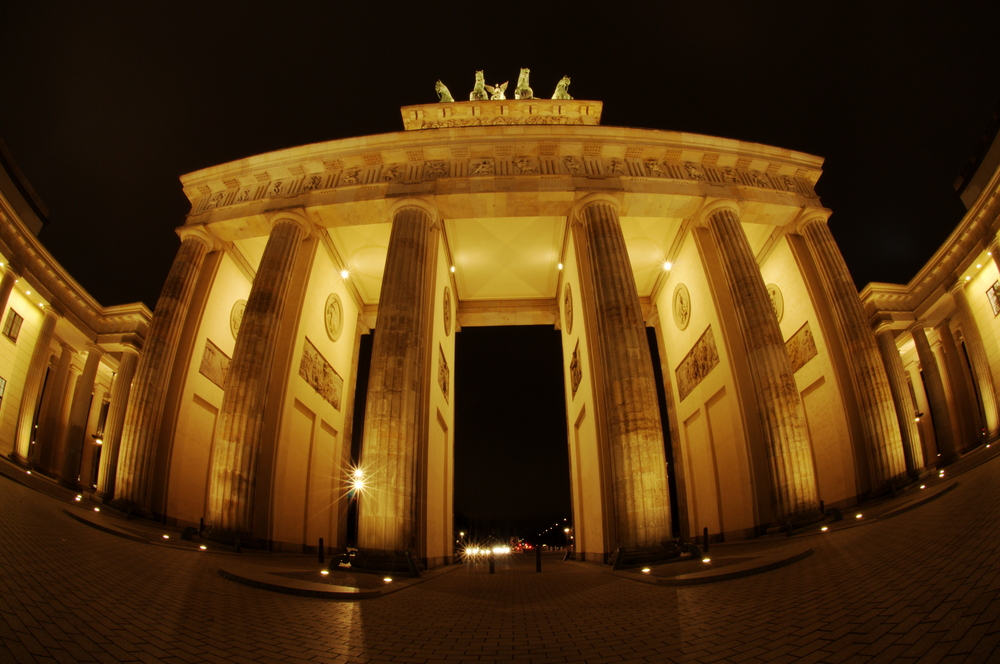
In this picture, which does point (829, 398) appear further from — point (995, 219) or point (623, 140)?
point (995, 219)

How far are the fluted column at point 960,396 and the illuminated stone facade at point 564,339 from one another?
10549mm

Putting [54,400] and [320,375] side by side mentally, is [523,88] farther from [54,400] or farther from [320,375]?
[54,400]

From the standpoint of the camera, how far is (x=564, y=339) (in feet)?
67.7

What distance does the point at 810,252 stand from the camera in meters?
16.1

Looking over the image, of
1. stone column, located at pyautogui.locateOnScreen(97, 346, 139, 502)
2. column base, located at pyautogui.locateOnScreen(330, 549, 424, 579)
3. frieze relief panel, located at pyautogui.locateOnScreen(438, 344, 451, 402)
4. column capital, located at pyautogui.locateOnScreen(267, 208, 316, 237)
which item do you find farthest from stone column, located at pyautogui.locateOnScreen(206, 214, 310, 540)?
frieze relief panel, located at pyautogui.locateOnScreen(438, 344, 451, 402)

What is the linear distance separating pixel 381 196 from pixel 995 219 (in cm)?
2567

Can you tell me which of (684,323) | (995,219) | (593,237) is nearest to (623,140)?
(593,237)

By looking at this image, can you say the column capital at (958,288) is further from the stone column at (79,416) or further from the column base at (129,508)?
the stone column at (79,416)

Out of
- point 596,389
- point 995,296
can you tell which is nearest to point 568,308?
point 596,389

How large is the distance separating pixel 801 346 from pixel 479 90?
68.2 feet

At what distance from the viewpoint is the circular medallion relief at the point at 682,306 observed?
1819cm

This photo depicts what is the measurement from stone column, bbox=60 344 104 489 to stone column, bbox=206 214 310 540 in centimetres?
1740

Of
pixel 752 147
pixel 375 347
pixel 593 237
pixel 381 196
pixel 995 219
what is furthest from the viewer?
pixel 995 219

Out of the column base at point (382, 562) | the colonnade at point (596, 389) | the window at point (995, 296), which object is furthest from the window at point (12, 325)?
the window at point (995, 296)
